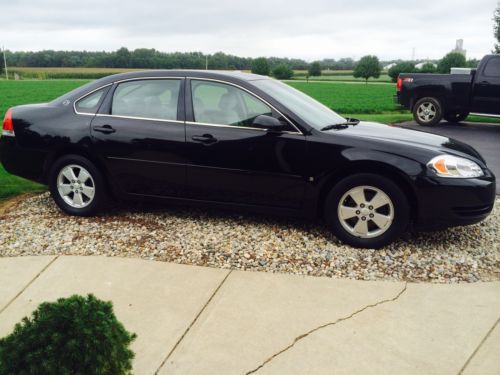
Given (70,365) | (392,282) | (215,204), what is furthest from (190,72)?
(70,365)

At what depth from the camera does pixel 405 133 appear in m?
5.11

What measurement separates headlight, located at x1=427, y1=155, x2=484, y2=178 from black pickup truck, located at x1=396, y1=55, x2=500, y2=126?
31.1 feet

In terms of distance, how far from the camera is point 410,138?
4.84 meters

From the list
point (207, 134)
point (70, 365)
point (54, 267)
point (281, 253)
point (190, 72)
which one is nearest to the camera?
point (70, 365)

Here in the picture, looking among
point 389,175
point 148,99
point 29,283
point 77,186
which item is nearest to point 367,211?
point 389,175

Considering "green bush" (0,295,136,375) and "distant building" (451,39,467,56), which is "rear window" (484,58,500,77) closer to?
"green bush" (0,295,136,375)

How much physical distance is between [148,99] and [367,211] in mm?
2505

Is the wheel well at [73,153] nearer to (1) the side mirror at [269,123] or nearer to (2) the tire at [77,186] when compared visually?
(2) the tire at [77,186]

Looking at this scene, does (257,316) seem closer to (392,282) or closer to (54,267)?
(392,282)

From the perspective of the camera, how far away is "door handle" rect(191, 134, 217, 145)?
192 inches

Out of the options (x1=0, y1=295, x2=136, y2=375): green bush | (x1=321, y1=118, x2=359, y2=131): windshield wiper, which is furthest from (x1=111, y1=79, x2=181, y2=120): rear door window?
(x1=0, y1=295, x2=136, y2=375): green bush

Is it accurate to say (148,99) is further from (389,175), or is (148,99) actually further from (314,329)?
(314,329)

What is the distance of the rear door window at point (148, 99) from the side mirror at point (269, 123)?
918 millimetres

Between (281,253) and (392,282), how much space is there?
100cm
